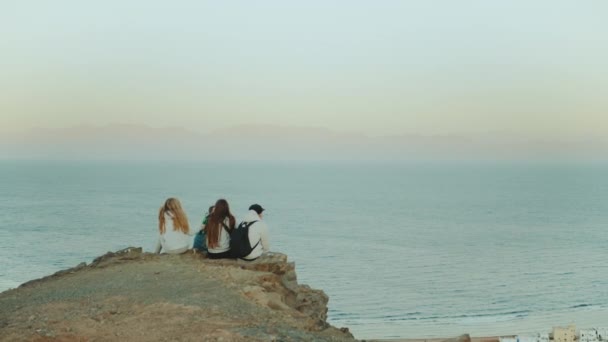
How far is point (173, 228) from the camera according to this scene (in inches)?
580

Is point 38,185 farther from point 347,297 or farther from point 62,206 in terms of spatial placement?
point 347,297

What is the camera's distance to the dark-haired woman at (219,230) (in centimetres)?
1427

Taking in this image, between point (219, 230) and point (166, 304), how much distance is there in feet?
11.8

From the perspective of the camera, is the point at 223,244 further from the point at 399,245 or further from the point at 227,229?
the point at 399,245

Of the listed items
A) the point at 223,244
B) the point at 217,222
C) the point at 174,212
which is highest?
the point at 174,212

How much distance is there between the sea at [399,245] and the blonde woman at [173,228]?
2263 centimetres

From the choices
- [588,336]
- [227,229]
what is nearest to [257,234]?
[227,229]

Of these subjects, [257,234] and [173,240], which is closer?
[257,234]

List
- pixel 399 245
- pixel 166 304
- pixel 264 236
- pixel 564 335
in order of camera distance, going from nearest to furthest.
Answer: pixel 166 304 < pixel 264 236 < pixel 564 335 < pixel 399 245

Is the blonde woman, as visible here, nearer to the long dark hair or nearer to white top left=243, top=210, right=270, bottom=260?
the long dark hair

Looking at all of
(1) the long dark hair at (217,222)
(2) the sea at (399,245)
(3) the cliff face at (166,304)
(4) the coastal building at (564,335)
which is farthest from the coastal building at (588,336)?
(1) the long dark hair at (217,222)

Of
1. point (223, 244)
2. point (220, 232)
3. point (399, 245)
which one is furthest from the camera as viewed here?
point (399, 245)

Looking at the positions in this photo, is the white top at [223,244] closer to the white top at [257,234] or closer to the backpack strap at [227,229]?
the backpack strap at [227,229]

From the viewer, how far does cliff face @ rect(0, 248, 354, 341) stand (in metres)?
9.84
